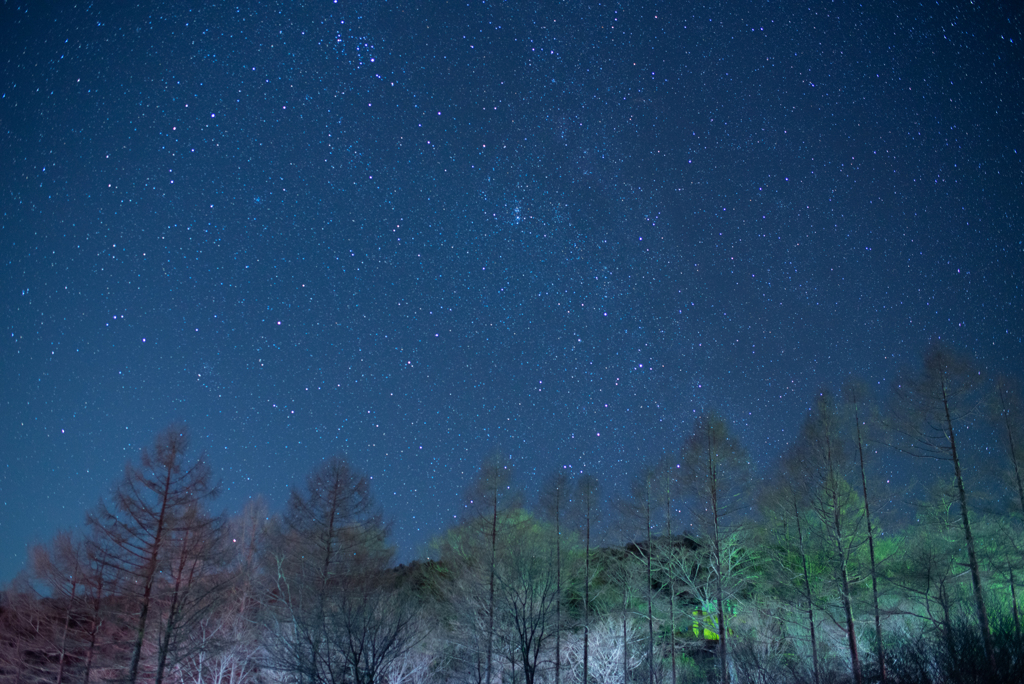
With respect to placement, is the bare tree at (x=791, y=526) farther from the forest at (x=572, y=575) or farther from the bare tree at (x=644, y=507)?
the bare tree at (x=644, y=507)

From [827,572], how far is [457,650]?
2052 cm

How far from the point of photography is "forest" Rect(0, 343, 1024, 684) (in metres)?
24.1

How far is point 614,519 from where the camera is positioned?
34.8m

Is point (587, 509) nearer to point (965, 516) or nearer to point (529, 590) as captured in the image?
point (529, 590)

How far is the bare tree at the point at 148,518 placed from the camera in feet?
79.8

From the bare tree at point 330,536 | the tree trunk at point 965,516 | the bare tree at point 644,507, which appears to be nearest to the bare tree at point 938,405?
the tree trunk at point 965,516

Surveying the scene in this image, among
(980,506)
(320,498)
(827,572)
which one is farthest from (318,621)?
(827,572)

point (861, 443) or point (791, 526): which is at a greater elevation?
point (861, 443)

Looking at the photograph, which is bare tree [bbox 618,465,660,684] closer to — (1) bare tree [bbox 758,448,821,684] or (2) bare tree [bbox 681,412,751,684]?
(2) bare tree [bbox 681,412,751,684]

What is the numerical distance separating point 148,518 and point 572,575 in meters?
23.4

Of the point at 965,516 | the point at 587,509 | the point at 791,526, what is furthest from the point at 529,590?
the point at 791,526

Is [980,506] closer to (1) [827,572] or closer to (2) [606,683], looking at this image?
(1) [827,572]

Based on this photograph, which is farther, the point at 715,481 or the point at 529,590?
the point at 715,481

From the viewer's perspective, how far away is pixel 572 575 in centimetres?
3841
